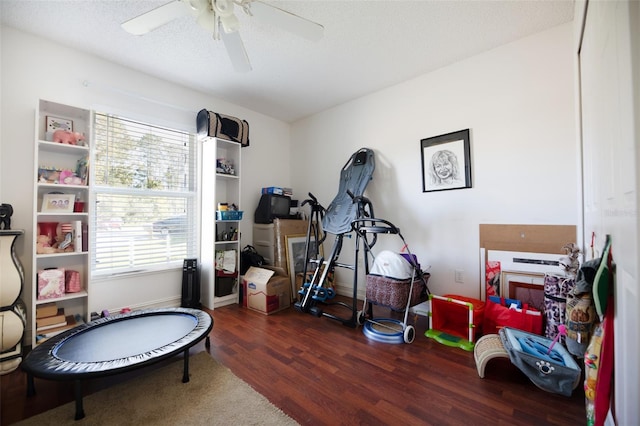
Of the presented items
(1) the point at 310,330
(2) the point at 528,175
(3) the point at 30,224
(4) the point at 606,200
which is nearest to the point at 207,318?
(1) the point at 310,330

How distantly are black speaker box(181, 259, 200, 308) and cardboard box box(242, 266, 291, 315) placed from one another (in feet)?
A: 1.82

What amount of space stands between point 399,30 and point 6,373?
3.97m

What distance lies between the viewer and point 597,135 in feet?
4.38

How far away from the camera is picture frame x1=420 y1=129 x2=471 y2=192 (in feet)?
8.52

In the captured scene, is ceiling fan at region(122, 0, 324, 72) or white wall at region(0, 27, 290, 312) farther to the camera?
white wall at region(0, 27, 290, 312)

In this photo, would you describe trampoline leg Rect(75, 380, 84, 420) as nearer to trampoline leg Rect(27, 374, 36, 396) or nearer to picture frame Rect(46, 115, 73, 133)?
trampoline leg Rect(27, 374, 36, 396)

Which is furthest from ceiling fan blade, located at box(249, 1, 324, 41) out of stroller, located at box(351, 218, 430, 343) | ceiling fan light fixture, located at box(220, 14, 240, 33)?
stroller, located at box(351, 218, 430, 343)

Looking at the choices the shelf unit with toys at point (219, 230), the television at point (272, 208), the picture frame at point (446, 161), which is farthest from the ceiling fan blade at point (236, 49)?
the picture frame at point (446, 161)

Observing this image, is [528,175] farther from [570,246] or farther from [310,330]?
[310,330]

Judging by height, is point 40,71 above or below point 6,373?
above

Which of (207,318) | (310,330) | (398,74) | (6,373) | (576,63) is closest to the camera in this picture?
(6,373)

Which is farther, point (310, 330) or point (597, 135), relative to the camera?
point (310, 330)

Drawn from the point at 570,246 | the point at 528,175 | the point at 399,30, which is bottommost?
the point at 570,246

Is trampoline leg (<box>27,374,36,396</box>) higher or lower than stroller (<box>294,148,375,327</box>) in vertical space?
lower
